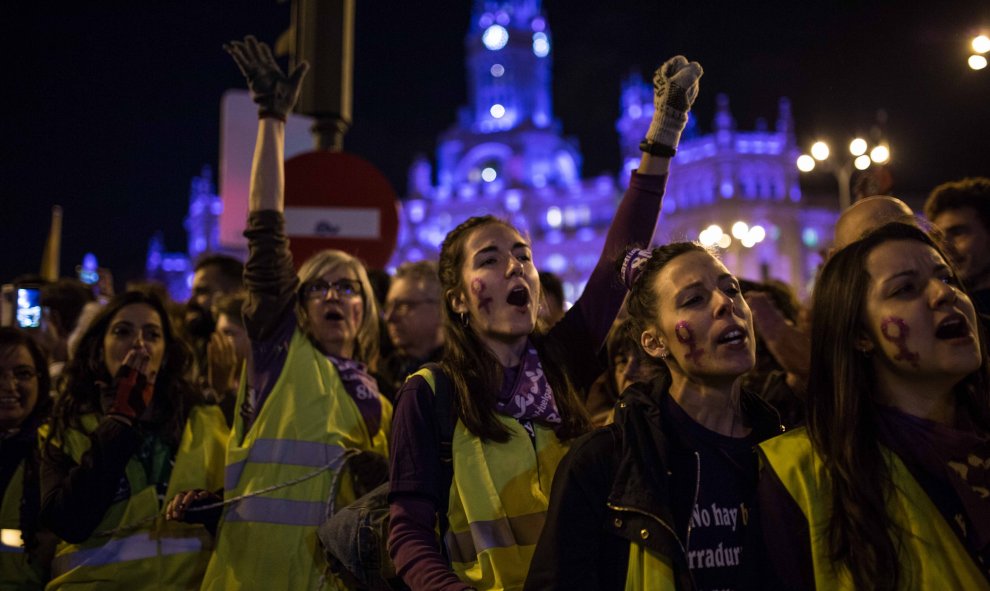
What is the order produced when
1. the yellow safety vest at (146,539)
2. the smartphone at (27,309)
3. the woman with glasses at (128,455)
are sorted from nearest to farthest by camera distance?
the woman with glasses at (128,455)
the yellow safety vest at (146,539)
the smartphone at (27,309)

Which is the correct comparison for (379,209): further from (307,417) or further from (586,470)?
(586,470)

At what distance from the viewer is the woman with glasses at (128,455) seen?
3.83m

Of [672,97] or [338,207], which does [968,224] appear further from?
[338,207]

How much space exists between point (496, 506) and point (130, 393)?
2164 millimetres

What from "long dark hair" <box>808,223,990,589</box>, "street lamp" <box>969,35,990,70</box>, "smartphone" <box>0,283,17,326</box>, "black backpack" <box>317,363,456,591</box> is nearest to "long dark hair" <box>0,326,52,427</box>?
"smartphone" <box>0,283,17,326</box>

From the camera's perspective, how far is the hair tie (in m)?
3.15

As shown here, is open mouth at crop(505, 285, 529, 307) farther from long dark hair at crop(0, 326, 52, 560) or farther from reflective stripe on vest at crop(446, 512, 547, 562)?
long dark hair at crop(0, 326, 52, 560)

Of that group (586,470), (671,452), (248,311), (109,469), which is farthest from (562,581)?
(109,469)

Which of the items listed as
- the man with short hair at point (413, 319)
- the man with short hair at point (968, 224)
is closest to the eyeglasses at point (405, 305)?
the man with short hair at point (413, 319)

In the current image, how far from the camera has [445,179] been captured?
82938 millimetres

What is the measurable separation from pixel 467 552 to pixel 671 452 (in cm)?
89

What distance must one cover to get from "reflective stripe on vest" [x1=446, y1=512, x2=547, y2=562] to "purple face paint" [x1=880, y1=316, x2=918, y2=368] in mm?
1343

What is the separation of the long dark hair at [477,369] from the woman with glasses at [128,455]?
1.74 meters

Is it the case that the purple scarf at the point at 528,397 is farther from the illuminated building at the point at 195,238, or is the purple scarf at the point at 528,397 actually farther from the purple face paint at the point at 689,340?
the illuminated building at the point at 195,238
